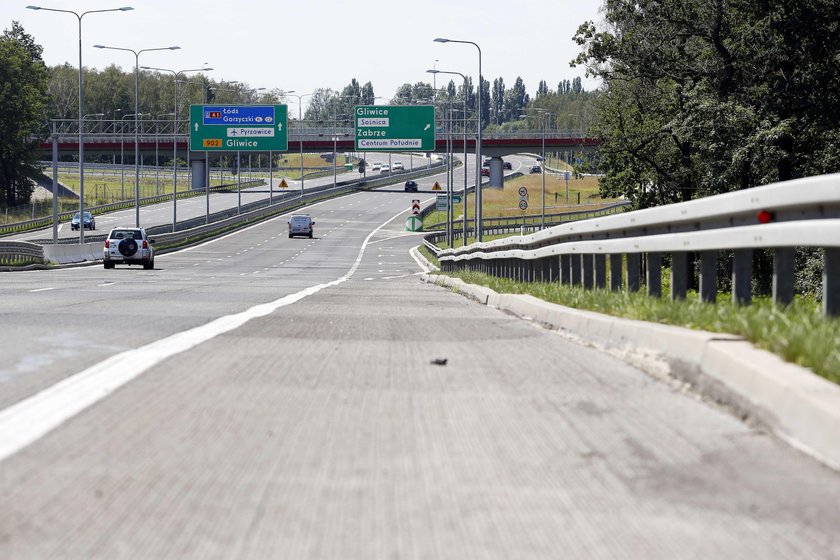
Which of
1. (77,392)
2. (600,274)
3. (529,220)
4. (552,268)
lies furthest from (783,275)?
(529,220)

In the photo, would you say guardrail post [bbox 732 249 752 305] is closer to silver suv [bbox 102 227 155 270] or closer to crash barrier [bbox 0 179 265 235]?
silver suv [bbox 102 227 155 270]

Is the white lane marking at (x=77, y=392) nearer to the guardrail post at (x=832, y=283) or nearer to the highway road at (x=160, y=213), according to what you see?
the guardrail post at (x=832, y=283)

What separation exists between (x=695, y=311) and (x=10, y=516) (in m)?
6.03

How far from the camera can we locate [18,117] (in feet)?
410

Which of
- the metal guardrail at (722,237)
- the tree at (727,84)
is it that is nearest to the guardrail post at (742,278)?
the metal guardrail at (722,237)

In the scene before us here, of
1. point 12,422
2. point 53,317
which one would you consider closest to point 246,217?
point 53,317

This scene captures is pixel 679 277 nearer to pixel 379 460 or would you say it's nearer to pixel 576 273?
pixel 576 273

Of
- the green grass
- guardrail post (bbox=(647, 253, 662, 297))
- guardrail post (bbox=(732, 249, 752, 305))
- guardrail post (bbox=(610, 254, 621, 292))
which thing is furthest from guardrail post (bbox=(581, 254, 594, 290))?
guardrail post (bbox=(732, 249, 752, 305))

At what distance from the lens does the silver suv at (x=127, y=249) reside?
47.1 metres

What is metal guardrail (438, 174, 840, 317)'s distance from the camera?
25.1 ft

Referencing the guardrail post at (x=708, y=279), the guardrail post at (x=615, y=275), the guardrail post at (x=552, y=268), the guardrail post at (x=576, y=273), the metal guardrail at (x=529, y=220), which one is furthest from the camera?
the metal guardrail at (x=529, y=220)

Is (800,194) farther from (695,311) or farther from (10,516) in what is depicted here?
(10,516)

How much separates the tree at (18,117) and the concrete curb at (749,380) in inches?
4790

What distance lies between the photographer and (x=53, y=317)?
13.2 metres
